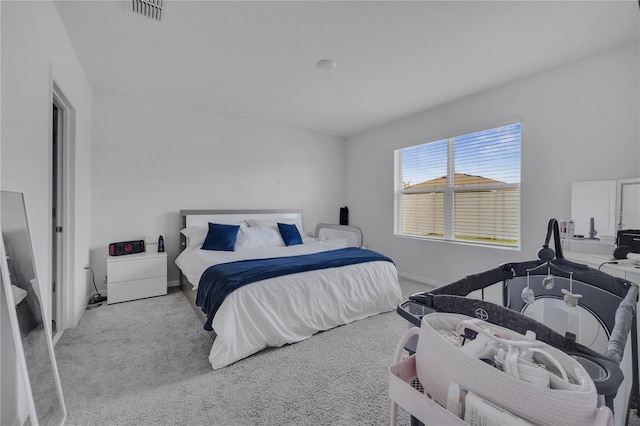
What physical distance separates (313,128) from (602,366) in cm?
460

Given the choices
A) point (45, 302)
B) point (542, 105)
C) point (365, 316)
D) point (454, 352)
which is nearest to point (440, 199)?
point (542, 105)

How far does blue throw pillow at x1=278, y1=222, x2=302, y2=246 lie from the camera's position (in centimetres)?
372

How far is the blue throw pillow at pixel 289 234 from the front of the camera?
3723 millimetres

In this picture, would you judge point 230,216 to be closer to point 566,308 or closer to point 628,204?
point 566,308

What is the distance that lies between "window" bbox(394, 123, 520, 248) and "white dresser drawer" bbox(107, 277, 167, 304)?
3489 mm

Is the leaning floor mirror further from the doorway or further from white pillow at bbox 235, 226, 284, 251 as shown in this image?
white pillow at bbox 235, 226, 284, 251

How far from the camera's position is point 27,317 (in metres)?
1.29

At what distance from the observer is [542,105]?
8.98 feet

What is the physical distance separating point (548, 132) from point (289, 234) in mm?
3176

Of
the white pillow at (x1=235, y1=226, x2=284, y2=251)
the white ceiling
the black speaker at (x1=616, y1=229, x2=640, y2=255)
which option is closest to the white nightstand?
the white pillow at (x1=235, y1=226, x2=284, y2=251)

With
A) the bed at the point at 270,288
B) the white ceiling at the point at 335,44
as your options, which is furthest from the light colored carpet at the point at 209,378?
the white ceiling at the point at 335,44

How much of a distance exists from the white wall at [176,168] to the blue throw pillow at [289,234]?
0.78 m

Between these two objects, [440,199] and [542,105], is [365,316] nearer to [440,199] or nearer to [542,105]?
[440,199]

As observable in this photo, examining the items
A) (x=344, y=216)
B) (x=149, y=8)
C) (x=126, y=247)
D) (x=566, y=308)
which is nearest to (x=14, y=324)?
(x=149, y=8)
